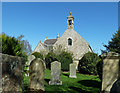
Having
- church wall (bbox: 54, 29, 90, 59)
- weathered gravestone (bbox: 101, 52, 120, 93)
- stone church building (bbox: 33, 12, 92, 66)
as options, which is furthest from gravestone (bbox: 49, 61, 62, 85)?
church wall (bbox: 54, 29, 90, 59)

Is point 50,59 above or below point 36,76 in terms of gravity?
above

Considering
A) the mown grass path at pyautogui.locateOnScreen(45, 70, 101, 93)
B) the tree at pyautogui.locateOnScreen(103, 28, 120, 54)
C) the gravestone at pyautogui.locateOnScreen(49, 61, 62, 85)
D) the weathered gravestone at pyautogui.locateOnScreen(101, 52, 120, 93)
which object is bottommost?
the mown grass path at pyautogui.locateOnScreen(45, 70, 101, 93)

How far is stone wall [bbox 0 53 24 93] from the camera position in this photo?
177 centimetres

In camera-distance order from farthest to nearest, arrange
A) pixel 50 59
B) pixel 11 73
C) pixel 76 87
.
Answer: pixel 50 59, pixel 76 87, pixel 11 73

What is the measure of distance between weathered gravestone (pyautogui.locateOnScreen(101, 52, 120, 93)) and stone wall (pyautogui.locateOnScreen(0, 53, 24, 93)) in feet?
9.27

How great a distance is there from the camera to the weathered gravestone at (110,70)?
3.51m

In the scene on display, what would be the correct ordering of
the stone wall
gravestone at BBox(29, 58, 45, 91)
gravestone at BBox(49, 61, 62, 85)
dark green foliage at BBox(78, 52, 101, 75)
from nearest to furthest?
the stone wall → gravestone at BBox(29, 58, 45, 91) → gravestone at BBox(49, 61, 62, 85) → dark green foliage at BBox(78, 52, 101, 75)

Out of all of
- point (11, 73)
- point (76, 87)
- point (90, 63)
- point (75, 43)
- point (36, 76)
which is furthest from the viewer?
point (75, 43)

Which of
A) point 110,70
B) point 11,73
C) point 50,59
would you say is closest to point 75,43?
point 50,59

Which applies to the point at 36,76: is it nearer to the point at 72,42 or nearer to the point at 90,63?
the point at 90,63

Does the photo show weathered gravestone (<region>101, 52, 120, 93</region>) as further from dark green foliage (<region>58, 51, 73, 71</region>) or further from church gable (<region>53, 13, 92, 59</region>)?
church gable (<region>53, 13, 92, 59</region>)

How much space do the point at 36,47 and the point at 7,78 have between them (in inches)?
1121

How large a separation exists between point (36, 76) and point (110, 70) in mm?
3549

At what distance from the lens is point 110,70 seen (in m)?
3.57
